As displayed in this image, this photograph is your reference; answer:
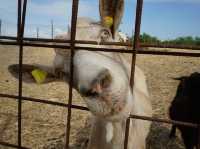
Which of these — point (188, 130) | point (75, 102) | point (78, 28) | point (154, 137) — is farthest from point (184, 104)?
point (75, 102)

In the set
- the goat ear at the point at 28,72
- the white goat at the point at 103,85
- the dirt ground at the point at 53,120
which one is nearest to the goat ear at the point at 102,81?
the white goat at the point at 103,85

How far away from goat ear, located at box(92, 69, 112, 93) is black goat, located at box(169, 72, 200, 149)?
9.47ft

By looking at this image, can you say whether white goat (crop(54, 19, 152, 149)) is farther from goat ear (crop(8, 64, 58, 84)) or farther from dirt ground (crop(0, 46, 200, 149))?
dirt ground (crop(0, 46, 200, 149))

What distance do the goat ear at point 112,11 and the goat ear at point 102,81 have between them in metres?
0.87

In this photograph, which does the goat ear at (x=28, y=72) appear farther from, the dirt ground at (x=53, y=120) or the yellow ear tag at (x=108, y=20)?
the yellow ear tag at (x=108, y=20)

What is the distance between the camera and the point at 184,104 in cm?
499

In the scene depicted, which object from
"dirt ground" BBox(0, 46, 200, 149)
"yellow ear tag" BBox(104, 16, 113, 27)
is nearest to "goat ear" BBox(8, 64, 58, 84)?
"dirt ground" BBox(0, 46, 200, 149)

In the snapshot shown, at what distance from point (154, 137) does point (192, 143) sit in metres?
1.22

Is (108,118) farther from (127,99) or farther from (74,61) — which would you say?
(74,61)

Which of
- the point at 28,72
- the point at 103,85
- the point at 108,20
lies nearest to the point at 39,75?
the point at 28,72

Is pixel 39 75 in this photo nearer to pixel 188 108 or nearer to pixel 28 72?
pixel 28 72

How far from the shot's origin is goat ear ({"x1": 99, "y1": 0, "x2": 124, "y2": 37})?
2721 millimetres

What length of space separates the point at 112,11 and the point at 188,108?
2.58 meters

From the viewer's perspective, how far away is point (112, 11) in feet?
9.12
